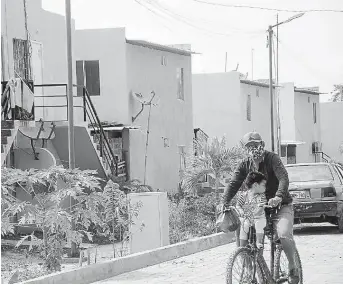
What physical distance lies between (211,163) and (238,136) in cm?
2232

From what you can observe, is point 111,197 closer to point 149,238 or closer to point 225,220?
point 149,238

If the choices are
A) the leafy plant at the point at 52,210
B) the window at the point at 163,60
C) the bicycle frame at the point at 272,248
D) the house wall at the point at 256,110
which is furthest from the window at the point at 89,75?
the bicycle frame at the point at 272,248

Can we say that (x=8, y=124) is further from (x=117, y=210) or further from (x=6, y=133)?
(x=117, y=210)

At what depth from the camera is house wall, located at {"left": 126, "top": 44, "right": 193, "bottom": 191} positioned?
28.6 m

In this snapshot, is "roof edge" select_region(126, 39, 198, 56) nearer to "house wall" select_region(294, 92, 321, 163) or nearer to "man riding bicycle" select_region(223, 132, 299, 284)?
"house wall" select_region(294, 92, 321, 163)

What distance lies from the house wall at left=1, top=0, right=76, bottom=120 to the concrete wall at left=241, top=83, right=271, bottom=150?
67.6 feet

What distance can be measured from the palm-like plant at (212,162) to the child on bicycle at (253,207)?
1095 cm

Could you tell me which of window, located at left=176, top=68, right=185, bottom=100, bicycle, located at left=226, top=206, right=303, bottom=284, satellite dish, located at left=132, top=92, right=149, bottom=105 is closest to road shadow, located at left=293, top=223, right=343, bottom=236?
satellite dish, located at left=132, top=92, right=149, bottom=105

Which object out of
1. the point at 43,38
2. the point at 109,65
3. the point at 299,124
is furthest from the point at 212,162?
the point at 299,124

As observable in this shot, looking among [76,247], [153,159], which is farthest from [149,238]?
[153,159]

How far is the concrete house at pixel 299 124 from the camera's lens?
4956 cm

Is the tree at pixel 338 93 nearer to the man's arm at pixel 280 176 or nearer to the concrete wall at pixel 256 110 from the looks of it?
the concrete wall at pixel 256 110

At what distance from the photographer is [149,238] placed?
13.8m

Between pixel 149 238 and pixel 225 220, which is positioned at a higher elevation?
pixel 225 220
